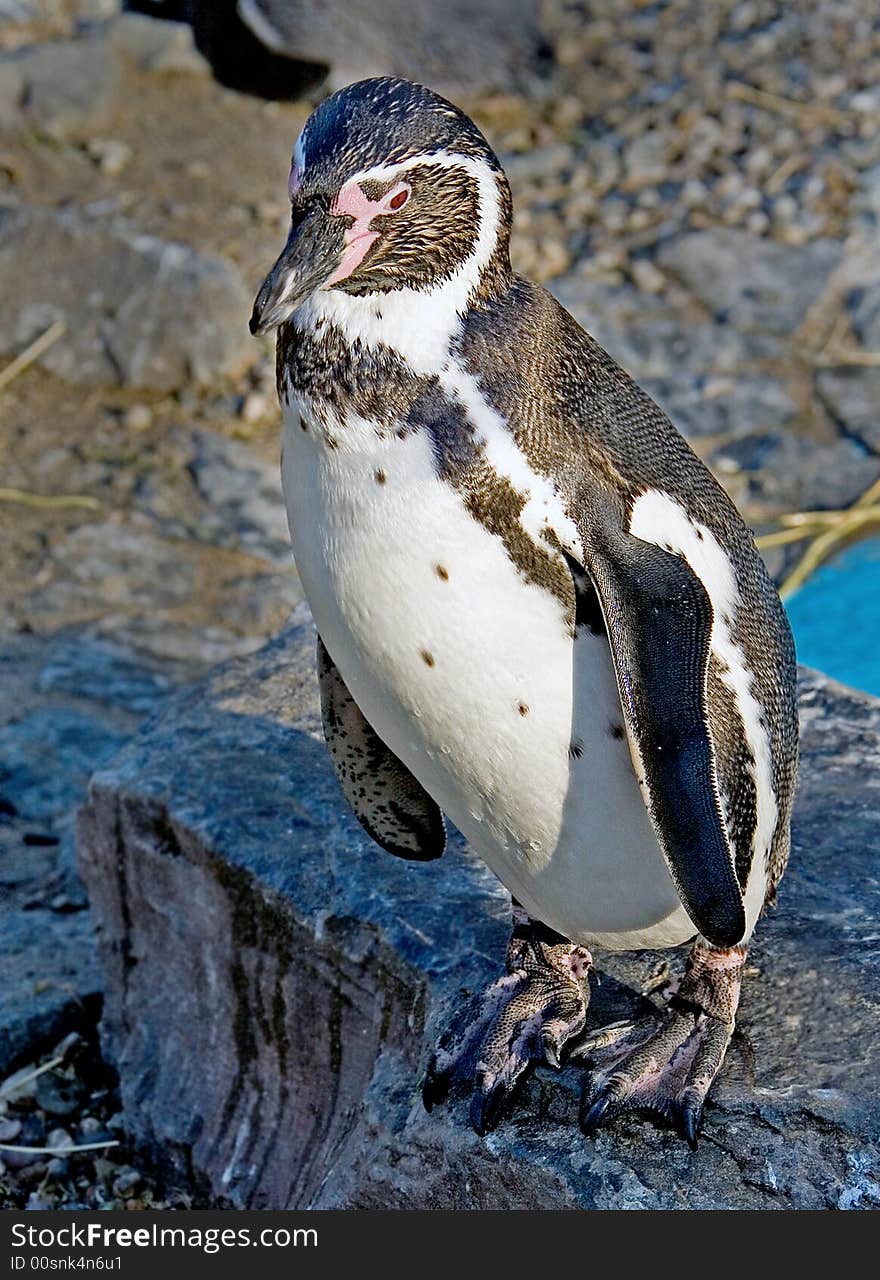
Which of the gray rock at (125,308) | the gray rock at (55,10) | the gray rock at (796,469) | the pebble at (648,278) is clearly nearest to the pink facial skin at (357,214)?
the gray rock at (796,469)

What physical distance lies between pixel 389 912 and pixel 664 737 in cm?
73

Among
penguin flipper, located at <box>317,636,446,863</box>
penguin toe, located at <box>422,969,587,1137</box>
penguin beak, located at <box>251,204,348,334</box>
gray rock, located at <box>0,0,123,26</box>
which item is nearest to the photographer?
penguin beak, located at <box>251,204,348,334</box>

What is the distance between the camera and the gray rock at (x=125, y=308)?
206 inches

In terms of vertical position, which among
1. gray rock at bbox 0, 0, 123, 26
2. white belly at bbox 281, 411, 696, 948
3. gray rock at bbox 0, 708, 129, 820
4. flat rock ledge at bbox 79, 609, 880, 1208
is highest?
white belly at bbox 281, 411, 696, 948

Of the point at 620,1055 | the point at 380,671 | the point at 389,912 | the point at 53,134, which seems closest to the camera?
the point at 380,671

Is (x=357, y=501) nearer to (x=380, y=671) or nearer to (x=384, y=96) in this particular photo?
(x=380, y=671)

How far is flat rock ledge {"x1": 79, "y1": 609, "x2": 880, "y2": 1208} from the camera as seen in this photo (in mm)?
1996

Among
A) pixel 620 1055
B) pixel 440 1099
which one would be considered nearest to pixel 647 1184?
pixel 620 1055

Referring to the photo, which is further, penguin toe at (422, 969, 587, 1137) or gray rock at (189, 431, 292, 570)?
gray rock at (189, 431, 292, 570)

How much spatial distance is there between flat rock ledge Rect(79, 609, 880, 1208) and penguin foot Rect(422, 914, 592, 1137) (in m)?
0.03

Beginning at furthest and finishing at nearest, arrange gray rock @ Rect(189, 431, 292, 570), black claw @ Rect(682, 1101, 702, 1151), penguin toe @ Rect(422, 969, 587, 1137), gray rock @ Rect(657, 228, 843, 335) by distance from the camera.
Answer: gray rock @ Rect(657, 228, 843, 335)
gray rock @ Rect(189, 431, 292, 570)
penguin toe @ Rect(422, 969, 587, 1137)
black claw @ Rect(682, 1101, 702, 1151)

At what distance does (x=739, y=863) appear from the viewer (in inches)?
79.7

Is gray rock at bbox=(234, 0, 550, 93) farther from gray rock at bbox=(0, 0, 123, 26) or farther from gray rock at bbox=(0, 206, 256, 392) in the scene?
gray rock at bbox=(0, 206, 256, 392)

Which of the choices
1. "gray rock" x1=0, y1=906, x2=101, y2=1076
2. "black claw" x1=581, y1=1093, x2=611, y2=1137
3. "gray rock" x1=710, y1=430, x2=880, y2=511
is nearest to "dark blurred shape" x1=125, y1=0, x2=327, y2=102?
"gray rock" x1=710, y1=430, x2=880, y2=511
